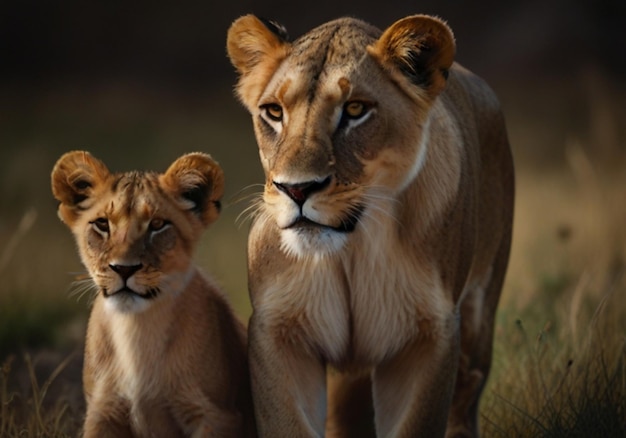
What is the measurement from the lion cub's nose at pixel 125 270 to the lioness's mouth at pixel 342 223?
579 millimetres

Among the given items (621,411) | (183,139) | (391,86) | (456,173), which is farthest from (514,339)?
(183,139)

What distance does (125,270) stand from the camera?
4.43 meters

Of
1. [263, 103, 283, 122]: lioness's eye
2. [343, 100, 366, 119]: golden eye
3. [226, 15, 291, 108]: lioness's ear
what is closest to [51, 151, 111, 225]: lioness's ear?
[226, 15, 291, 108]: lioness's ear

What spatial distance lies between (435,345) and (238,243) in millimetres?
4242

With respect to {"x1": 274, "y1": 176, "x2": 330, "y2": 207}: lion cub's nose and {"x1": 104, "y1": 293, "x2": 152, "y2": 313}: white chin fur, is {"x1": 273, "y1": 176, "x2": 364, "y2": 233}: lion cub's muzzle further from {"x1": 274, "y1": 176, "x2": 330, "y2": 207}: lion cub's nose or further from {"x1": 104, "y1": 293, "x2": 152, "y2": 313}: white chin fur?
{"x1": 104, "y1": 293, "x2": 152, "y2": 313}: white chin fur

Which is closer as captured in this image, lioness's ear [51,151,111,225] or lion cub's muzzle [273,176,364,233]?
lion cub's muzzle [273,176,364,233]

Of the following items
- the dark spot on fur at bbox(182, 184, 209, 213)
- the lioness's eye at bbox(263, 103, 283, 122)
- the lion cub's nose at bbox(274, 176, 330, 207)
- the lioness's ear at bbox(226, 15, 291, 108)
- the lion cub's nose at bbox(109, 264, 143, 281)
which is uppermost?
the lioness's ear at bbox(226, 15, 291, 108)

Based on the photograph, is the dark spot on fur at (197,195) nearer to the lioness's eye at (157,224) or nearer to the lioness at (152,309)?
the lioness at (152,309)

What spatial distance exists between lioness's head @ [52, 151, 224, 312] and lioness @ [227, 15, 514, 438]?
0.26m

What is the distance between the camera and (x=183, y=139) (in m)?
10.9

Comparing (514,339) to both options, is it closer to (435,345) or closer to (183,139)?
(435,345)

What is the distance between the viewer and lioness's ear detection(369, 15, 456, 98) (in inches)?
168

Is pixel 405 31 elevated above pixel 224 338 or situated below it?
above

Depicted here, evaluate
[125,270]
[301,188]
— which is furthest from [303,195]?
[125,270]
